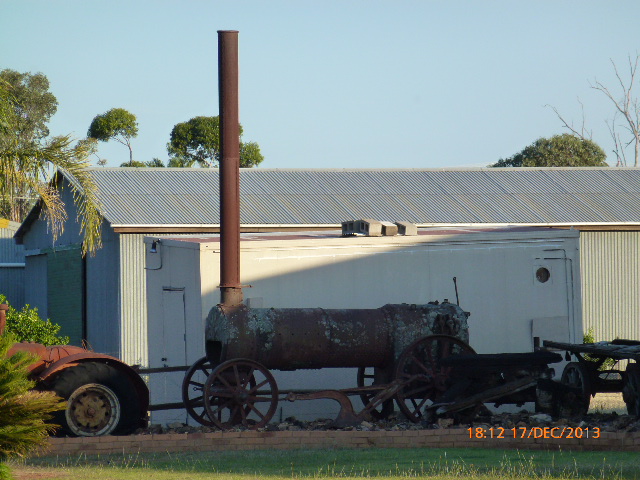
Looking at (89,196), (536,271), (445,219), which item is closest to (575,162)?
(445,219)

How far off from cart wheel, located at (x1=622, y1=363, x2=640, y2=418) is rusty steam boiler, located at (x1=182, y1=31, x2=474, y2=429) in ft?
7.53

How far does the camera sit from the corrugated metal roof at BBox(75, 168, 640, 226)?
2594 cm

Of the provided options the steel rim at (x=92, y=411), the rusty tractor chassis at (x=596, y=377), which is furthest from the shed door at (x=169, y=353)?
the rusty tractor chassis at (x=596, y=377)

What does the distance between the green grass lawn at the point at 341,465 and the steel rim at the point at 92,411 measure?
3.69ft

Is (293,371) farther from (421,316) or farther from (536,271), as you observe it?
(536,271)

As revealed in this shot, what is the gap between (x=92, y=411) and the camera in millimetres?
13070

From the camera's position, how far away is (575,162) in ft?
183

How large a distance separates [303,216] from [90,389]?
13524 millimetres

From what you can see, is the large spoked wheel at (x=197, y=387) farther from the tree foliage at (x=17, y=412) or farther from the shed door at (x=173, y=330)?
the tree foliage at (x=17, y=412)

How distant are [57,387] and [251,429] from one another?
2.62 meters

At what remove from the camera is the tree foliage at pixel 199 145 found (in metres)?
58.2

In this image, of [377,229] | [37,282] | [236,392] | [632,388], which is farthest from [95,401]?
[37,282]

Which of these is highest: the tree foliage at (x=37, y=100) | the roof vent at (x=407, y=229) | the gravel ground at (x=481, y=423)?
the tree foliage at (x=37, y=100)

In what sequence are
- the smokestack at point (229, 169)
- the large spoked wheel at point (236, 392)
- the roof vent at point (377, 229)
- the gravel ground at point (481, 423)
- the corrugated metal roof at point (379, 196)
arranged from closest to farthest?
1. the large spoked wheel at point (236, 392)
2. the gravel ground at point (481, 423)
3. the smokestack at point (229, 169)
4. the roof vent at point (377, 229)
5. the corrugated metal roof at point (379, 196)
